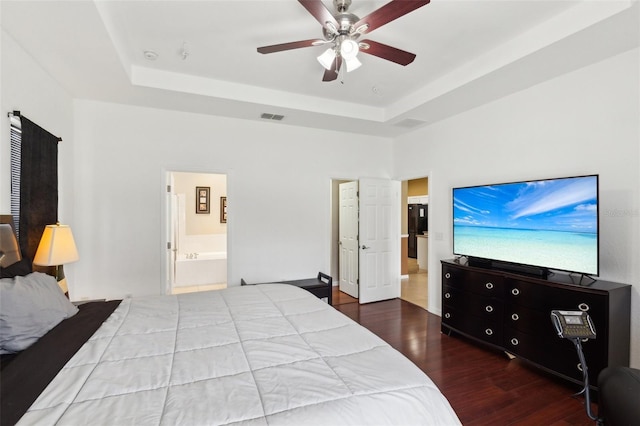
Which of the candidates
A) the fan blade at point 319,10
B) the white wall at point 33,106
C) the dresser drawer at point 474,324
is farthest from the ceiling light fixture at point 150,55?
the dresser drawer at point 474,324

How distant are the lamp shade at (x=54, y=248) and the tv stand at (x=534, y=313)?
382 cm

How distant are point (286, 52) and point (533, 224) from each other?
2.85 m

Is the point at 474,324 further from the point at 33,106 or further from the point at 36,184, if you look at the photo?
the point at 33,106

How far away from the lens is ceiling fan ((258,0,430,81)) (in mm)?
1741

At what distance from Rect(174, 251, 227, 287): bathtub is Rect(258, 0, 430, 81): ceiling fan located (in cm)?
446

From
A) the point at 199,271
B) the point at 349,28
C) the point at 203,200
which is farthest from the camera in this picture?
the point at 203,200

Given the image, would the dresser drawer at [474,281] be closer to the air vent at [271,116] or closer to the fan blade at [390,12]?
the fan blade at [390,12]

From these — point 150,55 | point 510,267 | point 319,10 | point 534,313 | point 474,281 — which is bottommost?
point 534,313

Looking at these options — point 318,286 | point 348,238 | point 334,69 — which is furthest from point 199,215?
point 334,69

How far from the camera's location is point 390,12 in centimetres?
178

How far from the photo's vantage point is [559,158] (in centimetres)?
292

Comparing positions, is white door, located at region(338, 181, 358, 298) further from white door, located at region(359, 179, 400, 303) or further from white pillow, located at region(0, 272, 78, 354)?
white pillow, located at region(0, 272, 78, 354)

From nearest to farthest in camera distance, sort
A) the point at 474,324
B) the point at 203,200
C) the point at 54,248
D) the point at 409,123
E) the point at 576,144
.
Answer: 1. the point at 54,248
2. the point at 576,144
3. the point at 474,324
4. the point at 409,123
5. the point at 203,200

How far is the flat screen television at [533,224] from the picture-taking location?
2473 millimetres
